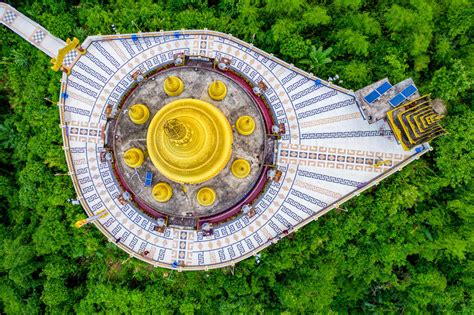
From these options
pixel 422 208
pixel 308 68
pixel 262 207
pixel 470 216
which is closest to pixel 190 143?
pixel 262 207

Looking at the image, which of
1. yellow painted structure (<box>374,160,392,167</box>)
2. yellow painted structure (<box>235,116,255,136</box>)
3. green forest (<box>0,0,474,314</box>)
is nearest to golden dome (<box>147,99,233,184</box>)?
yellow painted structure (<box>235,116,255,136</box>)

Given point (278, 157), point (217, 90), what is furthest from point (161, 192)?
point (278, 157)

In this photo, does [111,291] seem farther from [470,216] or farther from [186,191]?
[470,216]

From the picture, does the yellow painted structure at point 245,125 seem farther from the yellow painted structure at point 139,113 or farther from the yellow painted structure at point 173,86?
the yellow painted structure at point 139,113

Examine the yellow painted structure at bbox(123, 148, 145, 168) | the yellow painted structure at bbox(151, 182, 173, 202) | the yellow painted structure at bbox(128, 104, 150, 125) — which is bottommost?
the yellow painted structure at bbox(151, 182, 173, 202)

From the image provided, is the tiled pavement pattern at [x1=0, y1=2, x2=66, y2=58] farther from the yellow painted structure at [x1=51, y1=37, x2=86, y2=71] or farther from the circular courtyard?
the circular courtyard
